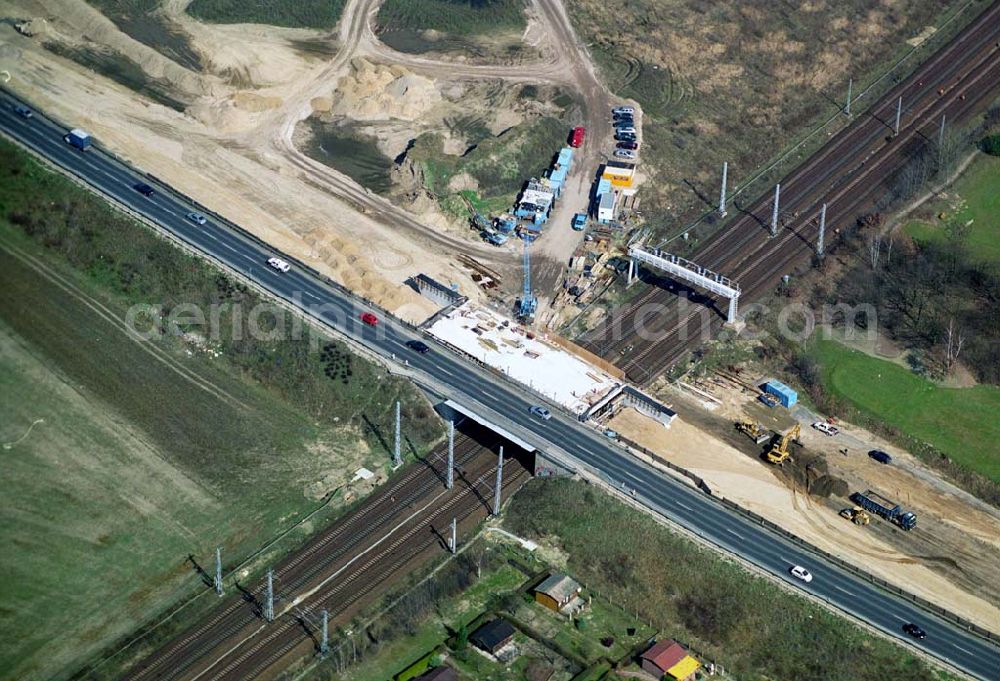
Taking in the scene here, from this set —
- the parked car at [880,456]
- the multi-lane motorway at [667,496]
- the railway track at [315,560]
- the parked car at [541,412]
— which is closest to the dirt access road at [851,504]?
the parked car at [880,456]

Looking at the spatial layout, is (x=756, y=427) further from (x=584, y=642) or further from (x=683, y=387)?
(x=584, y=642)

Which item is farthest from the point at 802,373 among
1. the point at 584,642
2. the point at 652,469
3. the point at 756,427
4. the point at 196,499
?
the point at 196,499

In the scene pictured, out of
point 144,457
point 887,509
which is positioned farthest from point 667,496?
point 144,457

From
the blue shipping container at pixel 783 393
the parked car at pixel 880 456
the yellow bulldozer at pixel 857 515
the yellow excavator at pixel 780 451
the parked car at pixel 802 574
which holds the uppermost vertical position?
the blue shipping container at pixel 783 393

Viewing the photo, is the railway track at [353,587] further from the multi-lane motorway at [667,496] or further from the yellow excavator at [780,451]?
the yellow excavator at [780,451]

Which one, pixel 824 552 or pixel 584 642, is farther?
pixel 824 552

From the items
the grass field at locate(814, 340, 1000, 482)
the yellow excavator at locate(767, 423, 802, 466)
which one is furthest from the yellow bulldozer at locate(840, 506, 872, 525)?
the grass field at locate(814, 340, 1000, 482)
